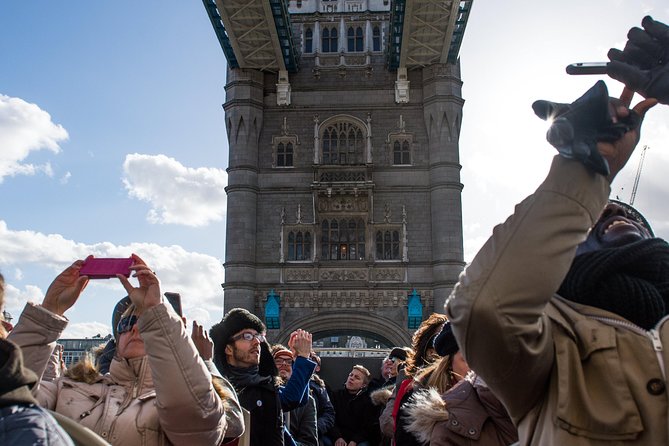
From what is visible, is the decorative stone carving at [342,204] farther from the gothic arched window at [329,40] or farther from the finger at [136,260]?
the finger at [136,260]

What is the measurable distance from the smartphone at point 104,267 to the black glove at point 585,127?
5.12 ft

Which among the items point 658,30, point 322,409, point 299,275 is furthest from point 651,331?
point 299,275

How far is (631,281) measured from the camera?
158 centimetres

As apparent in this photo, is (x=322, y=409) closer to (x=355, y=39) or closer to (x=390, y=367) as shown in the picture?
(x=390, y=367)

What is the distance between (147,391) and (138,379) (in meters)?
0.07

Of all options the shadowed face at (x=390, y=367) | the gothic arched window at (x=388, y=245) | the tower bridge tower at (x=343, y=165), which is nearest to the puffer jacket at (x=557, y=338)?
the shadowed face at (x=390, y=367)

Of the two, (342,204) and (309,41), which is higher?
(309,41)

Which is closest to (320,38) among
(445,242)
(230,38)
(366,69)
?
(366,69)

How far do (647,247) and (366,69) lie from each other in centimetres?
2264

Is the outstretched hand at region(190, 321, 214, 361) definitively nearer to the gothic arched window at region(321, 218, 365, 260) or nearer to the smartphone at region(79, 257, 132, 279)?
the smartphone at region(79, 257, 132, 279)

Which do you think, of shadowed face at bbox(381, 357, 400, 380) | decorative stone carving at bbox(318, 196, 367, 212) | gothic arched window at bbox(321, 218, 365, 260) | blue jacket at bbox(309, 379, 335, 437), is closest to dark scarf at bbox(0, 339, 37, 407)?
blue jacket at bbox(309, 379, 335, 437)

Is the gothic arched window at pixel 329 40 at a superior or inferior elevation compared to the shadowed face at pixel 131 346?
superior

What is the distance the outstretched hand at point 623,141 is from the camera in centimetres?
153

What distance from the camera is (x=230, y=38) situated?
71.1 ft
